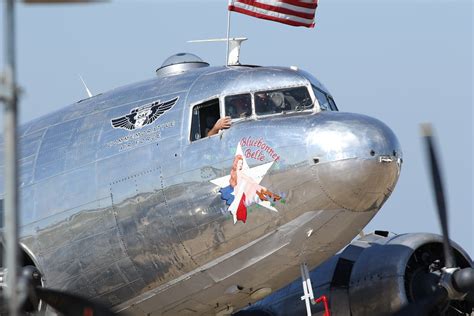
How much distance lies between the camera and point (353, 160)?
554 inches

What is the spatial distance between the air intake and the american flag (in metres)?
1.90

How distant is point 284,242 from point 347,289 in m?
3.63

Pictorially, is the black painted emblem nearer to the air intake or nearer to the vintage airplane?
the vintage airplane

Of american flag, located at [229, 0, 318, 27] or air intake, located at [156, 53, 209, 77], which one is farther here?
american flag, located at [229, 0, 318, 27]

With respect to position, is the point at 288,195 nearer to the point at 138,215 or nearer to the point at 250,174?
the point at 250,174

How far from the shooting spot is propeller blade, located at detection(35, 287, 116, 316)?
45.6 feet

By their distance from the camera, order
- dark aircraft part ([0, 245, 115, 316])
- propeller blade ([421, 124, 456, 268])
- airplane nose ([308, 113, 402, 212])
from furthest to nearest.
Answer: propeller blade ([421, 124, 456, 268])
airplane nose ([308, 113, 402, 212])
dark aircraft part ([0, 245, 115, 316])

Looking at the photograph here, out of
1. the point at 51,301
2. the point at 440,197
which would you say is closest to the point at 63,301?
the point at 51,301

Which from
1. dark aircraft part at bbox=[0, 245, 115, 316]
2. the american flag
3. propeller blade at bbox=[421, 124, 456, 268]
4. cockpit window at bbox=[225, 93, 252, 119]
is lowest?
dark aircraft part at bbox=[0, 245, 115, 316]

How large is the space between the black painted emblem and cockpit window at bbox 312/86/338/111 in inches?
83.1

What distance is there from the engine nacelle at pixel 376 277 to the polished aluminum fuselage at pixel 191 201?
2658 millimetres

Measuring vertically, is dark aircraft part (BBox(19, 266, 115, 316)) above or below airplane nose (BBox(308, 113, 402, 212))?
below

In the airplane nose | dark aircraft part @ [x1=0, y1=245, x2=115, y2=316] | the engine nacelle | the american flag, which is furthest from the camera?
the american flag

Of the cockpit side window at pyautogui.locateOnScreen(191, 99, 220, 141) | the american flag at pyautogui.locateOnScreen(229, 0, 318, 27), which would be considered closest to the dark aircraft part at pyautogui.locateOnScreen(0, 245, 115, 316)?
the cockpit side window at pyautogui.locateOnScreen(191, 99, 220, 141)
